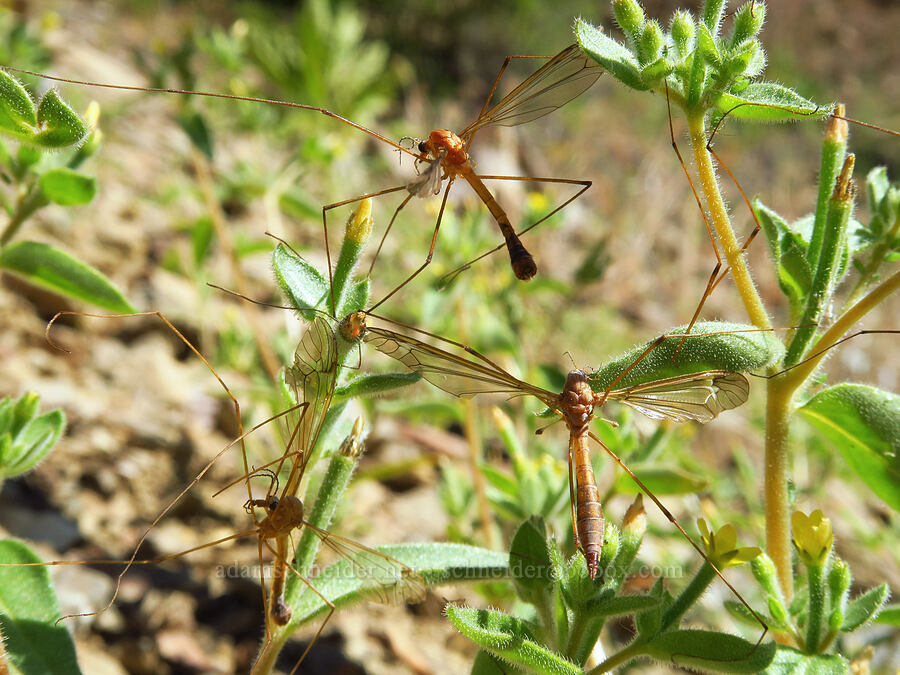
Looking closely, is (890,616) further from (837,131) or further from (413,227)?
(413,227)

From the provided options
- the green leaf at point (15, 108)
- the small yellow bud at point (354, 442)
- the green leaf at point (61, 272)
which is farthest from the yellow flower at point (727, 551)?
the green leaf at point (15, 108)

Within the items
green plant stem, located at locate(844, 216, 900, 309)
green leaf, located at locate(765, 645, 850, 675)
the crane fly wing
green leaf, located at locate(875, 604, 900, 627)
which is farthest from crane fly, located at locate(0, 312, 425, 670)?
green plant stem, located at locate(844, 216, 900, 309)

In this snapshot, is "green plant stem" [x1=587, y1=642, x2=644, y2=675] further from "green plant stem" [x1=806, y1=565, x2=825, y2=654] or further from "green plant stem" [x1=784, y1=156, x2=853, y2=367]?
"green plant stem" [x1=784, y1=156, x2=853, y2=367]

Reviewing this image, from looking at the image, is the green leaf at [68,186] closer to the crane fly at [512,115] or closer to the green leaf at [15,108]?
the crane fly at [512,115]

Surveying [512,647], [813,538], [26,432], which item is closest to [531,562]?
[512,647]

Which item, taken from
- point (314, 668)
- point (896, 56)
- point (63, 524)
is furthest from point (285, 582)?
point (896, 56)
